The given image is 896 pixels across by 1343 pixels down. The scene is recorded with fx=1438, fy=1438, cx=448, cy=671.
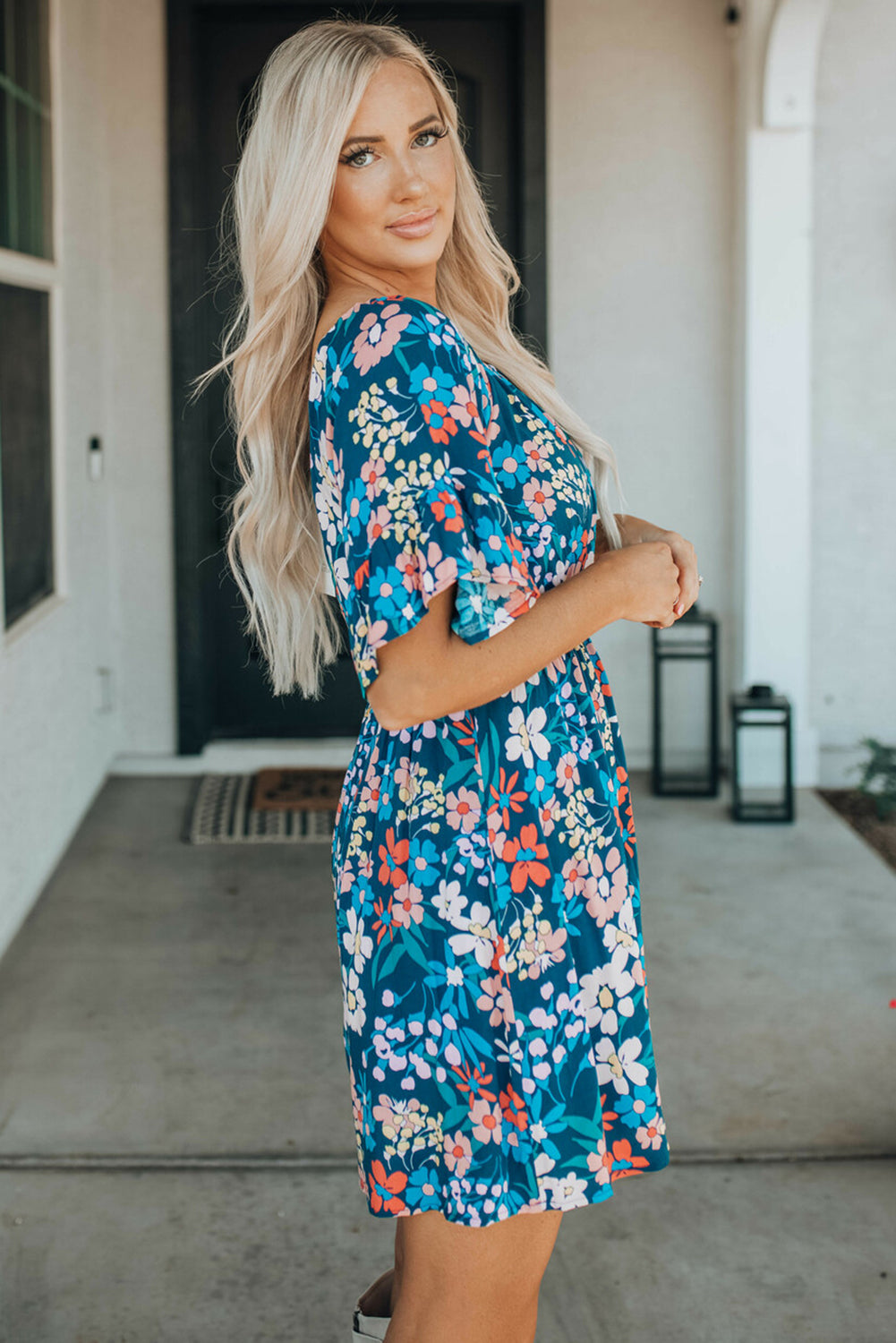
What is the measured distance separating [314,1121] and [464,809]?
1.55 metres

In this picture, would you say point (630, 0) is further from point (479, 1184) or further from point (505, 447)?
point (479, 1184)

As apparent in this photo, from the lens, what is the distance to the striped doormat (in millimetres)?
4418

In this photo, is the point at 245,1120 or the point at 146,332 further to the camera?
the point at 146,332

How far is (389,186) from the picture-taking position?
1.35 metres

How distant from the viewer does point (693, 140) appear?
4844 mm

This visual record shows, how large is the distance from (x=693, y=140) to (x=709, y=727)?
1983mm

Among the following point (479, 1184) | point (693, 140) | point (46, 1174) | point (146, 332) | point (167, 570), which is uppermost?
point (693, 140)

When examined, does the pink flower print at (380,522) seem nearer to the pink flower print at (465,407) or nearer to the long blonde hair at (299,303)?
the pink flower print at (465,407)

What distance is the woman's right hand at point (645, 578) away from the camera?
132 centimetres

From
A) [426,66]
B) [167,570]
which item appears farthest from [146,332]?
[426,66]

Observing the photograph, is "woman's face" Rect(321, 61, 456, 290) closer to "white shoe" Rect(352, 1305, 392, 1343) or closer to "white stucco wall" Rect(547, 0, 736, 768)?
"white shoe" Rect(352, 1305, 392, 1343)

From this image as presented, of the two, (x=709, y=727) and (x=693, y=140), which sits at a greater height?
(x=693, y=140)

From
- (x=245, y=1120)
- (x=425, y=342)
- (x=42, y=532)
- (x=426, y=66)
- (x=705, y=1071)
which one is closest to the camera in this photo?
(x=425, y=342)

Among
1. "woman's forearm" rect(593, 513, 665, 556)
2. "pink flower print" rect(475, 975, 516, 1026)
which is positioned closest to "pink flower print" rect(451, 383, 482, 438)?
"woman's forearm" rect(593, 513, 665, 556)
